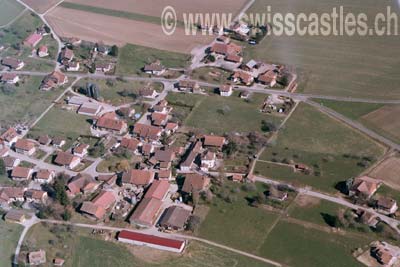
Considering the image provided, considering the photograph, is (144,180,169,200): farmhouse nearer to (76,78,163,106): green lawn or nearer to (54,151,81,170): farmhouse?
(54,151,81,170): farmhouse

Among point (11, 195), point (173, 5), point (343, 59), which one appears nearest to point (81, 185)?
point (11, 195)

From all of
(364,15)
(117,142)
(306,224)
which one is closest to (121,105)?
(117,142)

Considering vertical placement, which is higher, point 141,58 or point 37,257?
point 141,58

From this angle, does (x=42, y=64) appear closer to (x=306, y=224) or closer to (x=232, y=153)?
(x=232, y=153)

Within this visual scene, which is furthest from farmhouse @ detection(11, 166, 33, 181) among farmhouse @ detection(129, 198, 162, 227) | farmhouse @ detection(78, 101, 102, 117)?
farmhouse @ detection(129, 198, 162, 227)

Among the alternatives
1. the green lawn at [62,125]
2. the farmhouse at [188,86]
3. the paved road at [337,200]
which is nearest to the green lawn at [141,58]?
the farmhouse at [188,86]

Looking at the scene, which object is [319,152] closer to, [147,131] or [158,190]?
[158,190]
